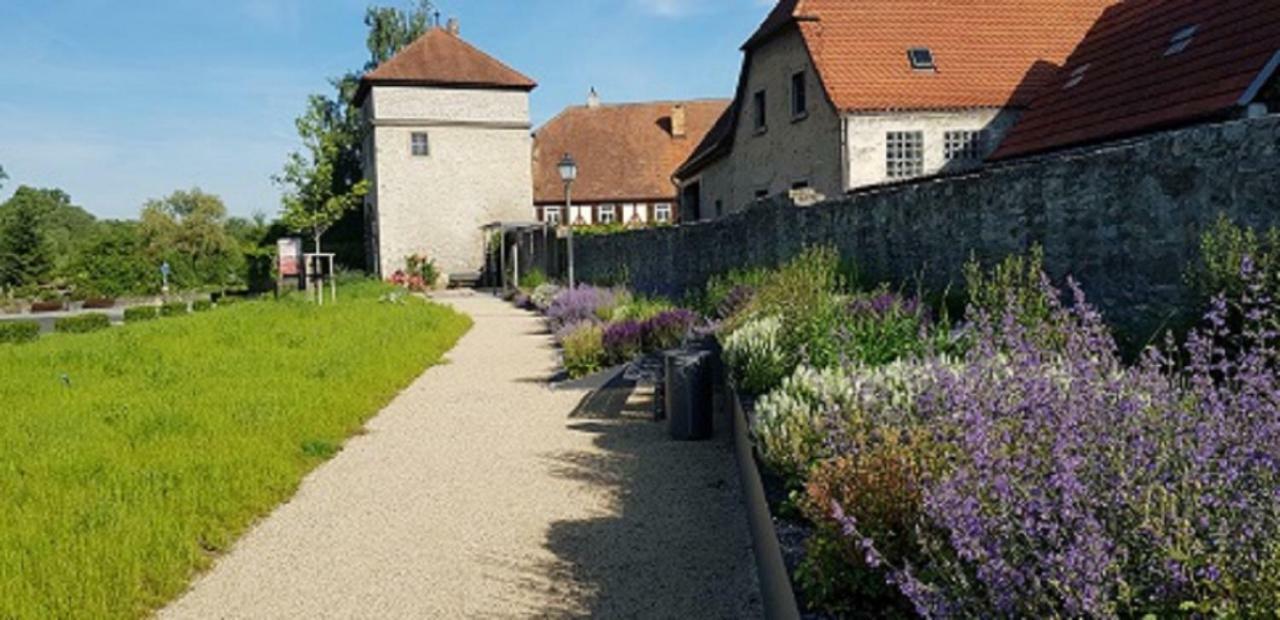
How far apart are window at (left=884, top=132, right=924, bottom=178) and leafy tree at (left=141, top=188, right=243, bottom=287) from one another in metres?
41.8

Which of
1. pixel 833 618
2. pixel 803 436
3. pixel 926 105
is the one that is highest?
pixel 926 105

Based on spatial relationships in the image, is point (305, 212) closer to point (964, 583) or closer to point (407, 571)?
point (407, 571)

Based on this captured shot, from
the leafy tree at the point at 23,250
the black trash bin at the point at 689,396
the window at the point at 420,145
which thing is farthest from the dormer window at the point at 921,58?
the leafy tree at the point at 23,250

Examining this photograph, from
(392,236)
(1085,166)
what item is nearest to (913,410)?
(1085,166)

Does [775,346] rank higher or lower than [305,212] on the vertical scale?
lower

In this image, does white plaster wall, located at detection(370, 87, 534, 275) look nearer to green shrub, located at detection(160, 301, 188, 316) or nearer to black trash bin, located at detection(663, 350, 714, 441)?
green shrub, located at detection(160, 301, 188, 316)

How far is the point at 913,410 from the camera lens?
13.4 feet

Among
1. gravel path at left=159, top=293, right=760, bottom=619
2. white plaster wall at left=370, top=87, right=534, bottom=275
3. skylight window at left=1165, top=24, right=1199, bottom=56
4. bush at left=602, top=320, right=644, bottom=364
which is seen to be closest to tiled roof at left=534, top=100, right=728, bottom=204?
white plaster wall at left=370, top=87, right=534, bottom=275

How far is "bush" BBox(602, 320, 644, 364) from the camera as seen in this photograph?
35.1 feet

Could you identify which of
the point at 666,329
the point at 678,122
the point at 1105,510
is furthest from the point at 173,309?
the point at 1105,510

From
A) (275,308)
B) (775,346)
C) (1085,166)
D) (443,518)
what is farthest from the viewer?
(275,308)

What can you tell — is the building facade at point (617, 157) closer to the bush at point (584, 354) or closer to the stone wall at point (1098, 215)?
the bush at point (584, 354)

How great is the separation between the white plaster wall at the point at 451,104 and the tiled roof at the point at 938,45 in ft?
58.2

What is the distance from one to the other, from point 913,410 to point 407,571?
9.06ft
